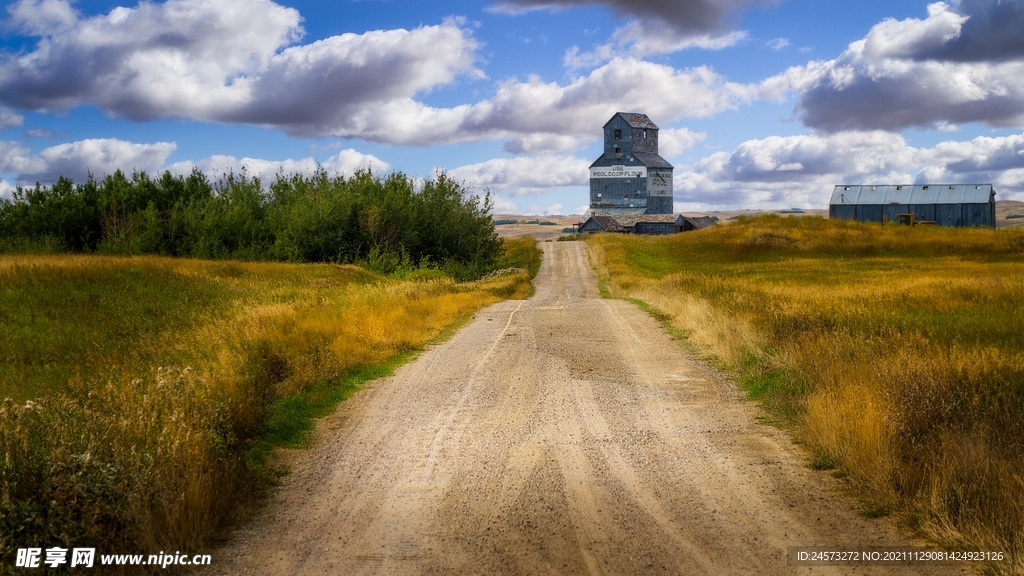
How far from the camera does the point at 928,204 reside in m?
81.0

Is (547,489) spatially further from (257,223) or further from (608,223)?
(608,223)

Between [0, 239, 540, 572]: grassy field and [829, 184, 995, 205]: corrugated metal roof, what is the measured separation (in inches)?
2731

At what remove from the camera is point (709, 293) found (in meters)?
27.8

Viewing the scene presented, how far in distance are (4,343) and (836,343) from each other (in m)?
16.7

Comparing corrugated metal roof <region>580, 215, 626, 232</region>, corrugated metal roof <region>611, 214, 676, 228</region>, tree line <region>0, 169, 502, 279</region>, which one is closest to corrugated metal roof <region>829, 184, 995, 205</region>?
corrugated metal roof <region>611, 214, 676, 228</region>

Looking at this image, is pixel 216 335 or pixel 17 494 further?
pixel 216 335

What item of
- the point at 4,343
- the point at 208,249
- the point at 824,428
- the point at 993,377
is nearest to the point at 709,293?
the point at 993,377

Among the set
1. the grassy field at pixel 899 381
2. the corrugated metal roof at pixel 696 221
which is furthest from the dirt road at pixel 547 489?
the corrugated metal roof at pixel 696 221

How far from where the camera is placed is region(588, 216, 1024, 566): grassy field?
6.57m

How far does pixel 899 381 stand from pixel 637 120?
9759 cm

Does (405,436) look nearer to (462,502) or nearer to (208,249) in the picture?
(462,502)

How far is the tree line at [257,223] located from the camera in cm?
5075

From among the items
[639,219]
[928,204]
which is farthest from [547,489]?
[639,219]

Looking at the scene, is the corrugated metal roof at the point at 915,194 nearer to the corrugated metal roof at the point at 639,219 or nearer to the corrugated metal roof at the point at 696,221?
the corrugated metal roof at the point at 696,221
